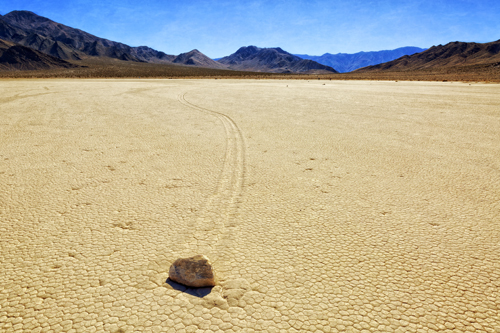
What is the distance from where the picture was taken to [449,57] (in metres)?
98.3

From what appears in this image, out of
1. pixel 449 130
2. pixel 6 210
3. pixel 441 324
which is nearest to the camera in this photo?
pixel 441 324

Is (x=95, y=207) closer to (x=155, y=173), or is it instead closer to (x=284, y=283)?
(x=155, y=173)

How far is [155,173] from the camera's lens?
328 cm

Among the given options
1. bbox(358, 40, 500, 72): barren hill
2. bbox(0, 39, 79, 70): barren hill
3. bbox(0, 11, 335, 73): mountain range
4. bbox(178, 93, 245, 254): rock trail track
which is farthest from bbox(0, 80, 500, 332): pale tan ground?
bbox(0, 11, 335, 73): mountain range

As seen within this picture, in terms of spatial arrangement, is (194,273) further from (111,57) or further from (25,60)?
(111,57)

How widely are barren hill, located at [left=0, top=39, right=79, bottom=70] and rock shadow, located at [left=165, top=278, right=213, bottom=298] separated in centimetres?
9253

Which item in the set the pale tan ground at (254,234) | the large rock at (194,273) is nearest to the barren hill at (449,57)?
the pale tan ground at (254,234)

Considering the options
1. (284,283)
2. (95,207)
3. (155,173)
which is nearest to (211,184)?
(155,173)

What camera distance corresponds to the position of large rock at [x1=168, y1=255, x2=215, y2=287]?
1.61m

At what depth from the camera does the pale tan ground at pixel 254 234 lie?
146 cm

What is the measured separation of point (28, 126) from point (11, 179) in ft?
10.5

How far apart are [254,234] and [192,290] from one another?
64 cm

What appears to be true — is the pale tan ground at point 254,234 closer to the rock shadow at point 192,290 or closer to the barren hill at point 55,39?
the rock shadow at point 192,290

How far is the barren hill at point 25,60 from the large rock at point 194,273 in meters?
92.5
